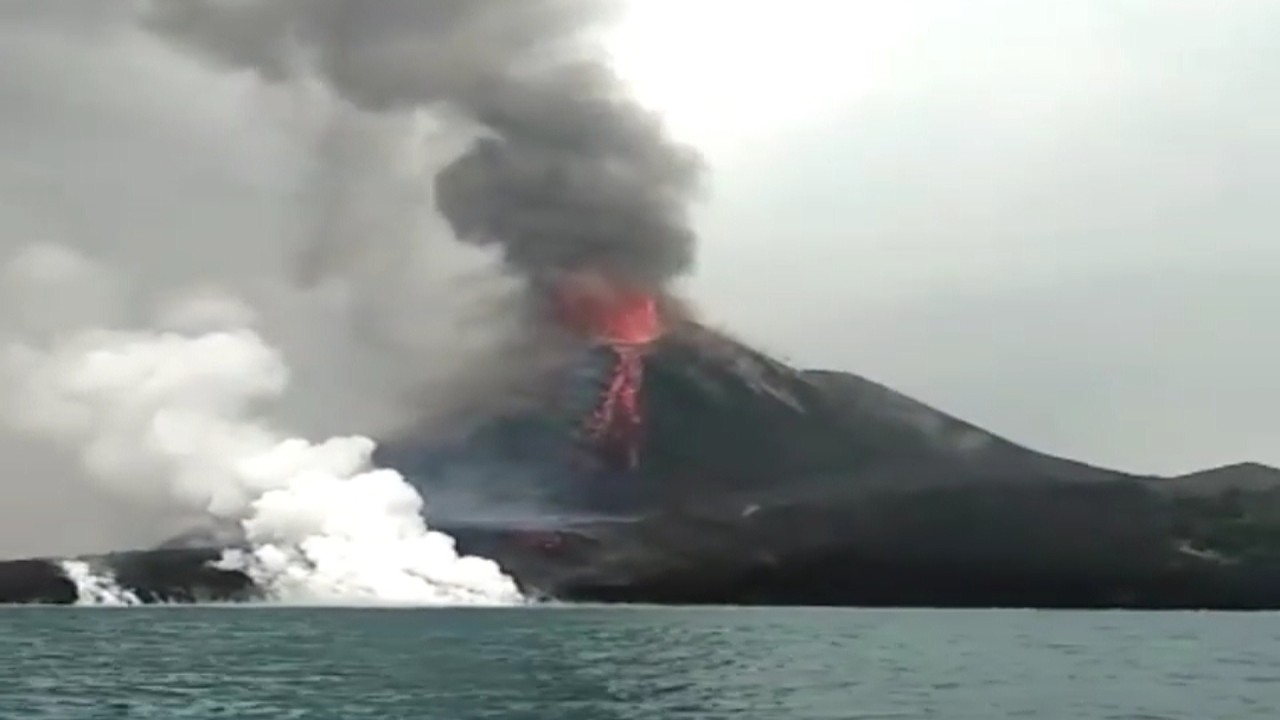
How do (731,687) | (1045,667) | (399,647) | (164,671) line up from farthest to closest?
1. (399,647)
2. (1045,667)
3. (164,671)
4. (731,687)

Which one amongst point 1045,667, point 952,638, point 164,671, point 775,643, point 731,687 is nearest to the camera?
point 731,687

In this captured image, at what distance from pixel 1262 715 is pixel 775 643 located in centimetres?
8288

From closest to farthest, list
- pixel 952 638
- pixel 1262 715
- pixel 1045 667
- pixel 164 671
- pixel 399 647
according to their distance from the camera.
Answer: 1. pixel 1262 715
2. pixel 164 671
3. pixel 1045 667
4. pixel 399 647
5. pixel 952 638

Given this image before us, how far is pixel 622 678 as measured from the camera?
100500mm

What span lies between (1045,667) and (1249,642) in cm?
7682

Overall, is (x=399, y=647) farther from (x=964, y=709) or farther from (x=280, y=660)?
(x=964, y=709)

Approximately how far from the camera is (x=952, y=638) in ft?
608

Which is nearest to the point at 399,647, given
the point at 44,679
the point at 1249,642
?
the point at 44,679

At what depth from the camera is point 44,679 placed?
9769cm

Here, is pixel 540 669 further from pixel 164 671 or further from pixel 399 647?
pixel 399 647

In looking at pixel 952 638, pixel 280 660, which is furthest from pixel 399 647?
→ pixel 952 638

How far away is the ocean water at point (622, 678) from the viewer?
78312mm

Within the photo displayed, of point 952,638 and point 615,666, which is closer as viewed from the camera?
point 615,666

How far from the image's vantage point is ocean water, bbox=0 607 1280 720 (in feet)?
257
